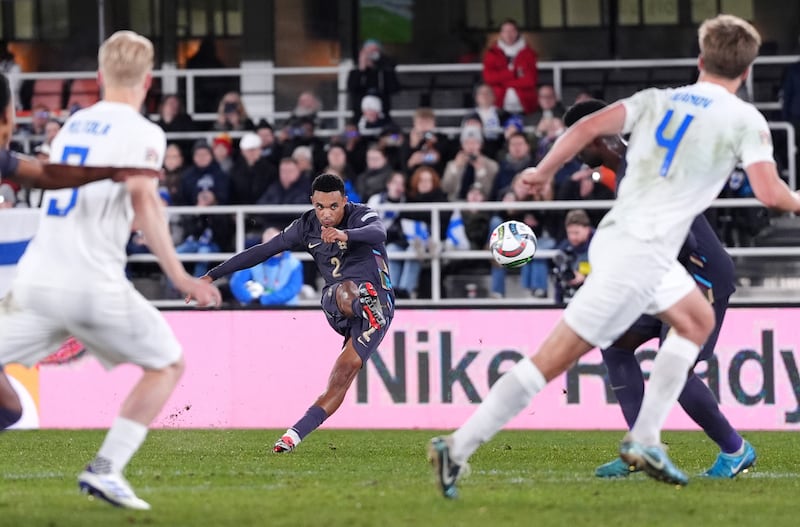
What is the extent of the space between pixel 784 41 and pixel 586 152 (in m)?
16.5

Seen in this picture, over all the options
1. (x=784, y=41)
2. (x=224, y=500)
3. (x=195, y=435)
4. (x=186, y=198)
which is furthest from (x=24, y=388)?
(x=784, y=41)

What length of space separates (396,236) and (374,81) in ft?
11.7

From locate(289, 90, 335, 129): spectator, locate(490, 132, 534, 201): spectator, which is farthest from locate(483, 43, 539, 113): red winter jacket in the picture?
locate(289, 90, 335, 129): spectator

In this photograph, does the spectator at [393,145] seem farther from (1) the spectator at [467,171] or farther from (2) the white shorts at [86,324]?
(2) the white shorts at [86,324]

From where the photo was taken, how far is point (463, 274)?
1825 cm

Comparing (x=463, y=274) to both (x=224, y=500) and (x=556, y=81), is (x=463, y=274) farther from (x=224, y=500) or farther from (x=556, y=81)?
(x=224, y=500)

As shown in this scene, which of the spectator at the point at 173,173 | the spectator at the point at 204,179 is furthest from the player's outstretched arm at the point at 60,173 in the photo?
the spectator at the point at 173,173

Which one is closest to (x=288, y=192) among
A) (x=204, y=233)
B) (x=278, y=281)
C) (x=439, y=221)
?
(x=204, y=233)

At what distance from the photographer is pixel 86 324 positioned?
6.82m

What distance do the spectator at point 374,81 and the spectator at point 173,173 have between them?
2.50 meters

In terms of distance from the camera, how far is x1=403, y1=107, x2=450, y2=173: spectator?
18.8 m

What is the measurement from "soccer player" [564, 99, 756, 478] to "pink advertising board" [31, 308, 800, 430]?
5744mm

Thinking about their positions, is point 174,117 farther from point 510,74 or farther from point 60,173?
point 60,173

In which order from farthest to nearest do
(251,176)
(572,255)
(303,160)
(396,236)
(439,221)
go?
(251,176) → (303,160) → (439,221) → (396,236) → (572,255)
